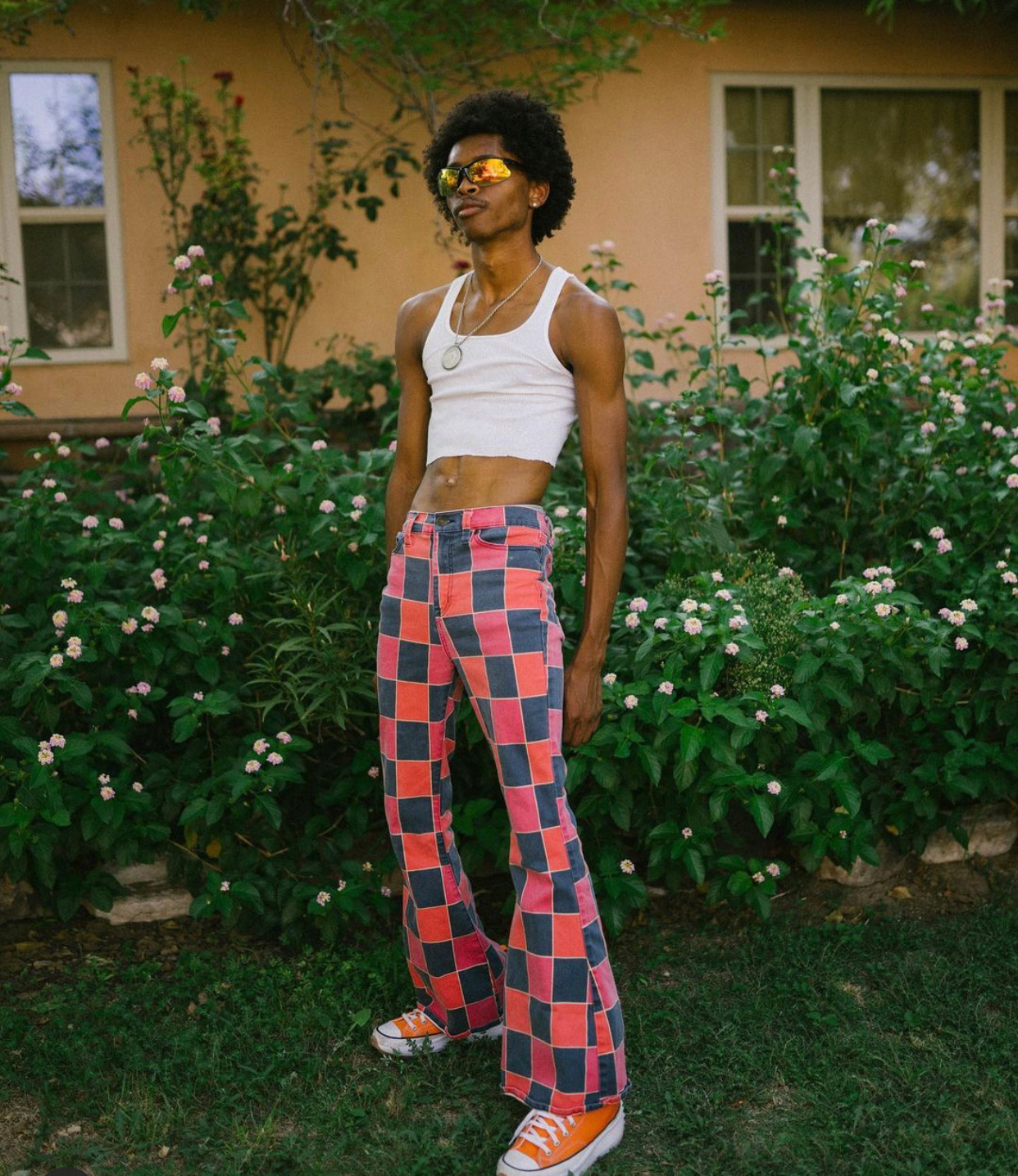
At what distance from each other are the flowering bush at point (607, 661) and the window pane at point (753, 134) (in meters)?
4.10

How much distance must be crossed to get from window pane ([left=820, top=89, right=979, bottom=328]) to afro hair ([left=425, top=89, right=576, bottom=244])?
580cm

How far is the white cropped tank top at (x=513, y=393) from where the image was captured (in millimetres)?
2504

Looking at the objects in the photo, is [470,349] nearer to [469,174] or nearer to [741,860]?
[469,174]

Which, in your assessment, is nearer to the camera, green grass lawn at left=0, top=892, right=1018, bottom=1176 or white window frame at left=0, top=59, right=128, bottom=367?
green grass lawn at left=0, top=892, right=1018, bottom=1176

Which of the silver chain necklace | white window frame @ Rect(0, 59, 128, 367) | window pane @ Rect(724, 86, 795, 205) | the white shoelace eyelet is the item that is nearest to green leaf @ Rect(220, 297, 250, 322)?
the silver chain necklace

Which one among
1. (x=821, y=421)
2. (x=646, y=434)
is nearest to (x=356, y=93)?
(x=646, y=434)

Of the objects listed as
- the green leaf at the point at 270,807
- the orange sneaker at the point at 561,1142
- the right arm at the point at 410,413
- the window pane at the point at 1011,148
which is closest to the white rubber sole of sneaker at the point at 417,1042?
the orange sneaker at the point at 561,1142

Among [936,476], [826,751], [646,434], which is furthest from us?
[646,434]

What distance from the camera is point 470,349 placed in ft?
8.40

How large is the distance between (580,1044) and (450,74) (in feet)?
19.5

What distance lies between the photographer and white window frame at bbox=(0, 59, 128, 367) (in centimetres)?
692

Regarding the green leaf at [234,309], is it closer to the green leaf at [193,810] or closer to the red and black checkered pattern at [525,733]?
the red and black checkered pattern at [525,733]

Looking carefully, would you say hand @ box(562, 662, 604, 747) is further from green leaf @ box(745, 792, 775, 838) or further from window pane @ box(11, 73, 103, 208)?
window pane @ box(11, 73, 103, 208)

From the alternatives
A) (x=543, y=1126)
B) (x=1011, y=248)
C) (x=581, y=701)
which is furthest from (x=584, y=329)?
(x=1011, y=248)
